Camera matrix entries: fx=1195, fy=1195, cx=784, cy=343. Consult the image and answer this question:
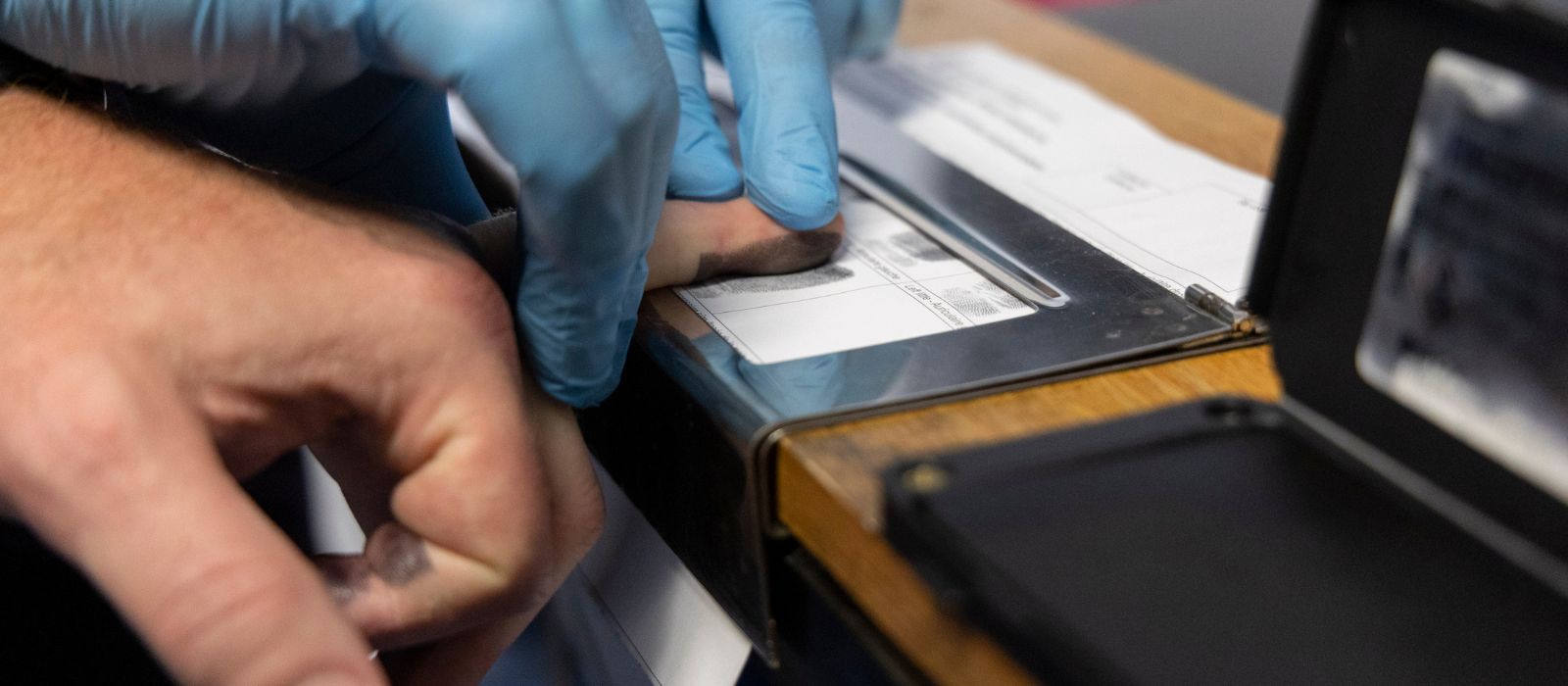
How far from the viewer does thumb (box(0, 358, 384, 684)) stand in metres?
0.39

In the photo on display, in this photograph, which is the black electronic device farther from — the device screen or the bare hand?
the bare hand

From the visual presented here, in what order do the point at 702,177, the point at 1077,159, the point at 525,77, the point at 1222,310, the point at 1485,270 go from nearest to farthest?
the point at 1485,270, the point at 525,77, the point at 1222,310, the point at 702,177, the point at 1077,159

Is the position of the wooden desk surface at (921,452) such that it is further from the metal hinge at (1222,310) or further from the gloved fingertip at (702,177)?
the gloved fingertip at (702,177)

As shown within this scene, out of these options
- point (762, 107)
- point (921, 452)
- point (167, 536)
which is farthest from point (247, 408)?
point (762, 107)

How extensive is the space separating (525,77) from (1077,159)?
17.7 inches

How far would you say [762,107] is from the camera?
2.27ft

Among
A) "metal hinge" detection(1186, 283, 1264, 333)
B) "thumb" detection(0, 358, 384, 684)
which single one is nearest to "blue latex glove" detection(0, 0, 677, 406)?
"thumb" detection(0, 358, 384, 684)

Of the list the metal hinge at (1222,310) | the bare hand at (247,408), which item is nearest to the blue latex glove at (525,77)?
the bare hand at (247,408)

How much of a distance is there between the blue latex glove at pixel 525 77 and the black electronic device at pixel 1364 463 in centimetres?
18

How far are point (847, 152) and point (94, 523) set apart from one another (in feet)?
1.66

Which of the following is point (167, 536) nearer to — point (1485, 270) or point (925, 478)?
point (925, 478)

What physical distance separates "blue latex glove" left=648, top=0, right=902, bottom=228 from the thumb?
0.30 metres

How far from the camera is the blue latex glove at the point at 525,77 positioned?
44 centimetres

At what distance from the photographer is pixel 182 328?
0.42 metres
